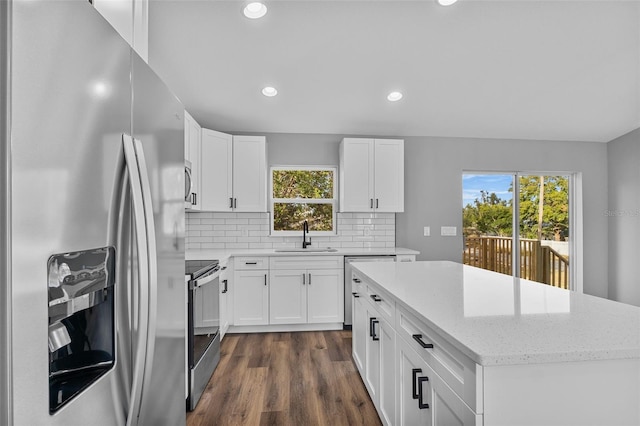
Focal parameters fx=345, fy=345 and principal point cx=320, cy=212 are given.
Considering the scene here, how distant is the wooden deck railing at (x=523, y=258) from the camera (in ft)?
15.5

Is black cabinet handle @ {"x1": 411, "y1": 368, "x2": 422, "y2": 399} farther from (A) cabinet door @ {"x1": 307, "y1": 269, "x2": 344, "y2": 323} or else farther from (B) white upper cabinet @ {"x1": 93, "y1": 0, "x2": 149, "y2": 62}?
(A) cabinet door @ {"x1": 307, "y1": 269, "x2": 344, "y2": 323}

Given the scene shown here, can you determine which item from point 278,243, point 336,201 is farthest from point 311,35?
point 278,243

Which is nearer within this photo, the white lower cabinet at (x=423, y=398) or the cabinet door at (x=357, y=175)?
the white lower cabinet at (x=423, y=398)

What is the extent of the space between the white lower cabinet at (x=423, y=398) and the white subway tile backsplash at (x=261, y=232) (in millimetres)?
2918

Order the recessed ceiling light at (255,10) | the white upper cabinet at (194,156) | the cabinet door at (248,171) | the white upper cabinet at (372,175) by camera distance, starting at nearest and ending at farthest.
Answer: the recessed ceiling light at (255,10) → the white upper cabinet at (194,156) → the cabinet door at (248,171) → the white upper cabinet at (372,175)

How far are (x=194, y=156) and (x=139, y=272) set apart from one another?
2.96 metres

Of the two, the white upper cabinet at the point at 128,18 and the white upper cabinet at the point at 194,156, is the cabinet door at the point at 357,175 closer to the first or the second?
the white upper cabinet at the point at 194,156

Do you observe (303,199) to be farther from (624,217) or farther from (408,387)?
(624,217)

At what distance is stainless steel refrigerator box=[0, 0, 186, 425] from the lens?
1.83 feet

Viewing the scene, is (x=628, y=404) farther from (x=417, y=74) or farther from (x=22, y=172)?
(x=417, y=74)

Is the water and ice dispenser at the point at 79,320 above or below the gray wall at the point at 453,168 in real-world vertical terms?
below

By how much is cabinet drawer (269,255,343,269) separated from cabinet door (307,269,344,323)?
0.18ft

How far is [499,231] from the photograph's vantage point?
15.5 feet

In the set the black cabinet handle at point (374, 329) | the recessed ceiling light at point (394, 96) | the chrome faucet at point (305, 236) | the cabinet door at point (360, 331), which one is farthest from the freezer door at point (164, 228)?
the chrome faucet at point (305, 236)
